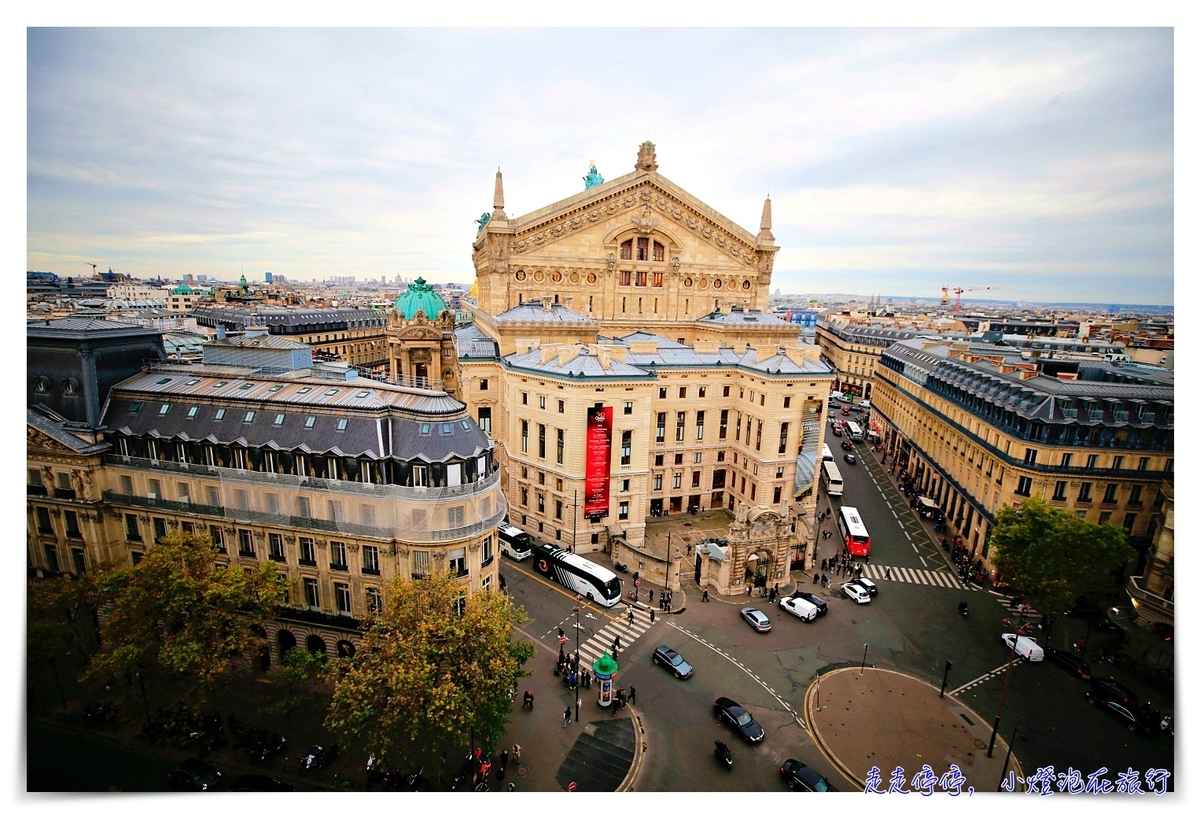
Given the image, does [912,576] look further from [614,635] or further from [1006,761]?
[614,635]

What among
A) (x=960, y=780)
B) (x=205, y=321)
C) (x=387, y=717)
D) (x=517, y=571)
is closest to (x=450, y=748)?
(x=387, y=717)

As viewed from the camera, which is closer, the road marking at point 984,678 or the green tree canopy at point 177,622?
the green tree canopy at point 177,622

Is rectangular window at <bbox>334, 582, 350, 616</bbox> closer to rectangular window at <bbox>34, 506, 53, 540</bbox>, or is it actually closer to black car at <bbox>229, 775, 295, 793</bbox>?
black car at <bbox>229, 775, 295, 793</bbox>

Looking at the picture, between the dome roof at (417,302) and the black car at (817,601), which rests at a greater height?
the dome roof at (417,302)

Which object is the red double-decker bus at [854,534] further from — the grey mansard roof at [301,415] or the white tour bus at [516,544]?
the grey mansard roof at [301,415]

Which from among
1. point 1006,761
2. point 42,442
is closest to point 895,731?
point 1006,761

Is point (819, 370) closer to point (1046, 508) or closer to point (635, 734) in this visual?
point (1046, 508)

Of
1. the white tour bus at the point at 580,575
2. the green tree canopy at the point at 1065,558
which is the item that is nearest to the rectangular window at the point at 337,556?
the white tour bus at the point at 580,575
